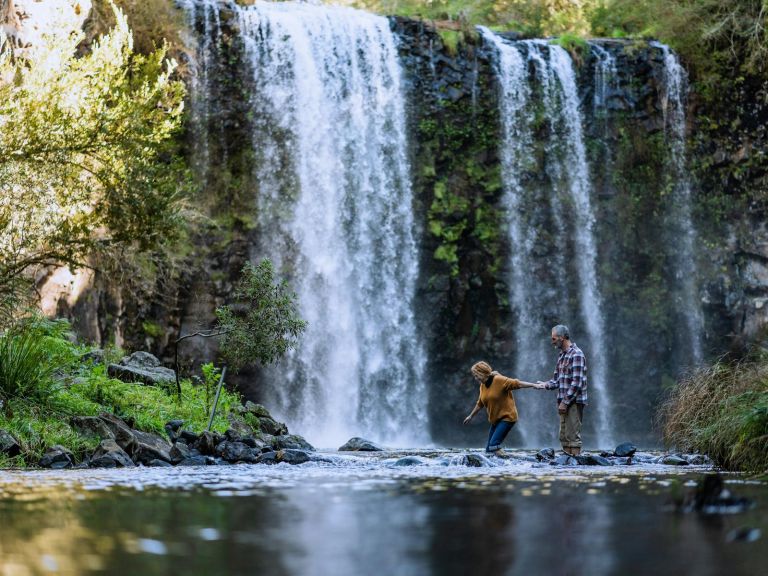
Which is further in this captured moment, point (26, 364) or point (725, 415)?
point (26, 364)

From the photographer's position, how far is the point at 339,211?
26094 mm

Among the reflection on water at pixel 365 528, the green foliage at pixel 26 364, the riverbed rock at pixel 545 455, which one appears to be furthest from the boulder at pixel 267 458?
the reflection on water at pixel 365 528

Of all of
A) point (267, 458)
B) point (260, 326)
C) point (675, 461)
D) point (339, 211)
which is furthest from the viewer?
point (339, 211)

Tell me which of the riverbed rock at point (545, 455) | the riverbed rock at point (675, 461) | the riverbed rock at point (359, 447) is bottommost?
the riverbed rock at point (359, 447)

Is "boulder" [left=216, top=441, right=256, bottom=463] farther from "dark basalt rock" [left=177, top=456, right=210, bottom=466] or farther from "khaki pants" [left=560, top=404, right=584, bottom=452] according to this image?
"khaki pants" [left=560, top=404, right=584, bottom=452]

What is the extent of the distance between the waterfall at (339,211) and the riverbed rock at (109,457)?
12.0 m

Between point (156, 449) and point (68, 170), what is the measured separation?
5.83 meters

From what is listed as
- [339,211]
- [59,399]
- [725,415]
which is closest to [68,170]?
[59,399]

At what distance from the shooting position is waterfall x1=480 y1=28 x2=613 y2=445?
1077 inches

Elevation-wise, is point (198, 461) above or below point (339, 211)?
below

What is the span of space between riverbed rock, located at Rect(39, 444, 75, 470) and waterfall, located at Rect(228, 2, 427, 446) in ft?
41.0

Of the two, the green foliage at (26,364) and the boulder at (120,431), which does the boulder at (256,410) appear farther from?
the boulder at (120,431)

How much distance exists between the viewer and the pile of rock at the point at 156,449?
35.9ft

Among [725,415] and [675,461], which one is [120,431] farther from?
[725,415]
